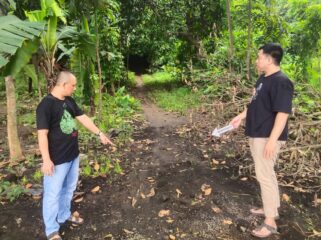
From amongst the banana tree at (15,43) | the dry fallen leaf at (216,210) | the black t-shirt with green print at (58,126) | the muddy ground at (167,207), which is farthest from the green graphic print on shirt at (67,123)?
the dry fallen leaf at (216,210)

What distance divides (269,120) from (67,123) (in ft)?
6.52

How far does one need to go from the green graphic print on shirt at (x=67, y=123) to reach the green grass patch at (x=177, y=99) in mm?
5369

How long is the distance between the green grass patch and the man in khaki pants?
5153 mm

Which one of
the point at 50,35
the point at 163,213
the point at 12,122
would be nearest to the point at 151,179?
the point at 163,213

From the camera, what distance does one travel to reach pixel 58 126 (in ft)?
10.8

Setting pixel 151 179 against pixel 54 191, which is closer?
pixel 54 191

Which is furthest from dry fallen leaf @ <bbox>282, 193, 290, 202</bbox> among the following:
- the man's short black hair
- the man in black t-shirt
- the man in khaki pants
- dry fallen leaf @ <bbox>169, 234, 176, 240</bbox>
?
the man in black t-shirt

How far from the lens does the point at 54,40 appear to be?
Result: 15.8ft

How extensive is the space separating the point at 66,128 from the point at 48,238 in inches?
44.0

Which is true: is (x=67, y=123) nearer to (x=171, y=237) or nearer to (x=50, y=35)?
(x=171, y=237)

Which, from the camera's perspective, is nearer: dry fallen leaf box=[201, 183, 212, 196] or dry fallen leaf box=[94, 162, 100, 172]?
dry fallen leaf box=[201, 183, 212, 196]

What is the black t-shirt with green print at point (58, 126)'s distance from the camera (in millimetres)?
3164

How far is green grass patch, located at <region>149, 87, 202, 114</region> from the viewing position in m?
9.07

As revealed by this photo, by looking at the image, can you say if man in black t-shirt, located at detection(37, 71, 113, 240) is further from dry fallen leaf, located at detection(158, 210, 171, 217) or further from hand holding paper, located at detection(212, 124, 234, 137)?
hand holding paper, located at detection(212, 124, 234, 137)
